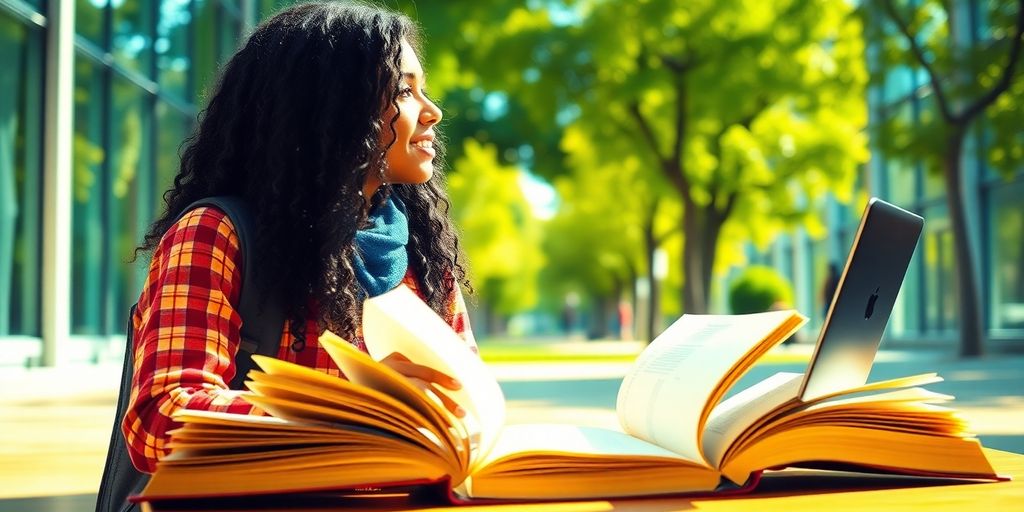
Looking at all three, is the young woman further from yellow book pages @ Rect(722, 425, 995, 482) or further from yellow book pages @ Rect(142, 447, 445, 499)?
yellow book pages @ Rect(722, 425, 995, 482)

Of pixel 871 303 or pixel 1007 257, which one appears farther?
pixel 1007 257

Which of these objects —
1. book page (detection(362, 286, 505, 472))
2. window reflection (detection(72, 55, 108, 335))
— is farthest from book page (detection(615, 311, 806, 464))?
window reflection (detection(72, 55, 108, 335))

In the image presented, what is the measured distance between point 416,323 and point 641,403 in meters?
0.68

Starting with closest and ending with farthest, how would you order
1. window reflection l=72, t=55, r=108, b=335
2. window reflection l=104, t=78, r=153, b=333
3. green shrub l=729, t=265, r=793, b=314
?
window reflection l=72, t=55, r=108, b=335 < window reflection l=104, t=78, r=153, b=333 < green shrub l=729, t=265, r=793, b=314

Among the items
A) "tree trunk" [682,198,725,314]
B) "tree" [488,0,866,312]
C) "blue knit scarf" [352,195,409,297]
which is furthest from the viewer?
"tree trunk" [682,198,725,314]

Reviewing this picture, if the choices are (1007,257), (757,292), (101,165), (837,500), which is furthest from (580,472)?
(757,292)

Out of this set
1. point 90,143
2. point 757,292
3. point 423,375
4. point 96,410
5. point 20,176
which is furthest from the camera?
point 757,292

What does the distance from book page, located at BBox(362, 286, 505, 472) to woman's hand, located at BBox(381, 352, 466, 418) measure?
14 millimetres

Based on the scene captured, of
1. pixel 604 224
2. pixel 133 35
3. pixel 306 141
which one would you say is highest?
pixel 133 35

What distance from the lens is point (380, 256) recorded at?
89.8 inches

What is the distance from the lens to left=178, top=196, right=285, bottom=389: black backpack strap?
2.06 meters

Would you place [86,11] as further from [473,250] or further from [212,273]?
[473,250]

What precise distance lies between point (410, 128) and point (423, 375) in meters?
0.63

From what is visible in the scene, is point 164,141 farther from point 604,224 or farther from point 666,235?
point 604,224
